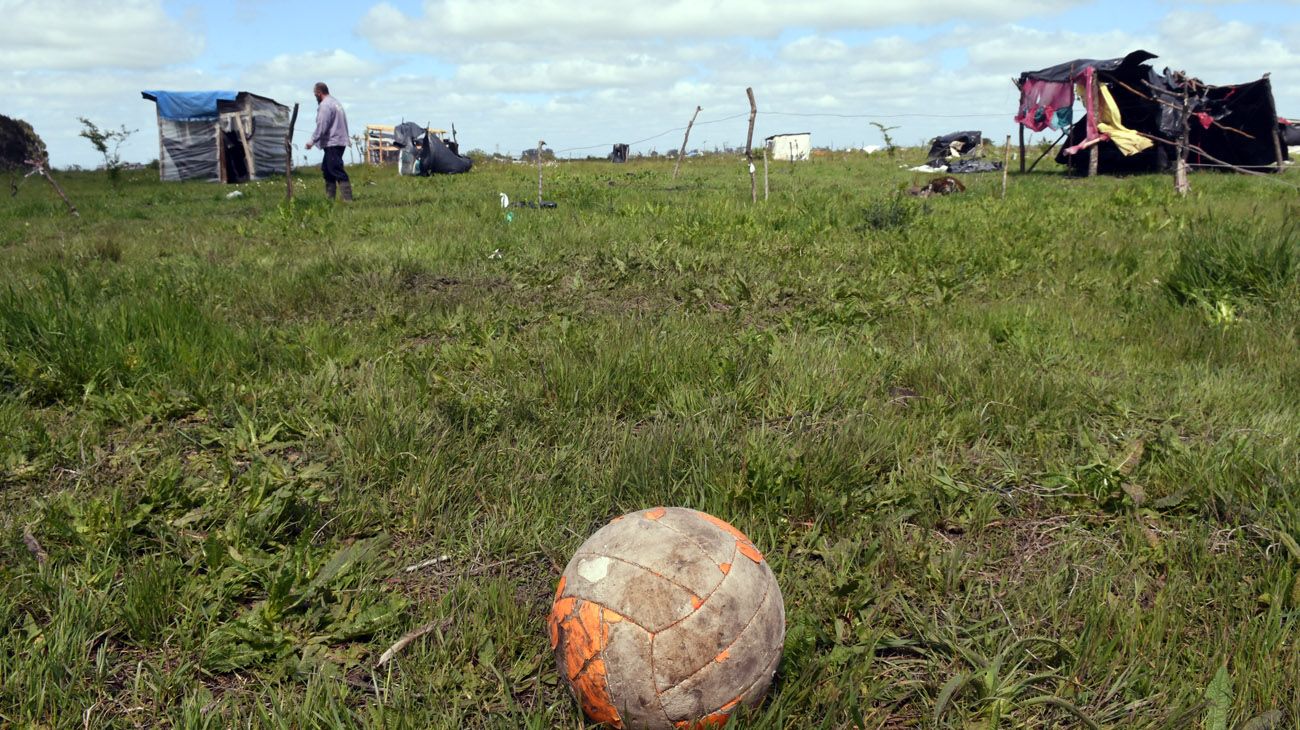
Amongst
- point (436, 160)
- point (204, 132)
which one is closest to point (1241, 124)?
point (436, 160)

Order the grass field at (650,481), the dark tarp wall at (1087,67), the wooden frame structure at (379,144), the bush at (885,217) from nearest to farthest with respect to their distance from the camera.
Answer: the grass field at (650,481) < the bush at (885,217) < the dark tarp wall at (1087,67) < the wooden frame structure at (379,144)

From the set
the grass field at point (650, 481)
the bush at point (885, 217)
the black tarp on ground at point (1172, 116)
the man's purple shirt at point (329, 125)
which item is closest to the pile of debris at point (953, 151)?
the black tarp on ground at point (1172, 116)

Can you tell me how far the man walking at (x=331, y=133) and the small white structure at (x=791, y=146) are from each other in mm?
27122

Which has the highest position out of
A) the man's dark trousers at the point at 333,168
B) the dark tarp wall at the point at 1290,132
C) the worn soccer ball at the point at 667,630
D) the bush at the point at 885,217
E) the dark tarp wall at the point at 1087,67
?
the dark tarp wall at the point at 1087,67

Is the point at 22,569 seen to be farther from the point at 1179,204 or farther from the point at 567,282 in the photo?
the point at 1179,204

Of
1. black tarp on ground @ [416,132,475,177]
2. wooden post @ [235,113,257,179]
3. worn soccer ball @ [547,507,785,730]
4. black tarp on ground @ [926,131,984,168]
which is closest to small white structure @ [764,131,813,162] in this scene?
black tarp on ground @ [926,131,984,168]

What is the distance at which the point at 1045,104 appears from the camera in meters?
21.0

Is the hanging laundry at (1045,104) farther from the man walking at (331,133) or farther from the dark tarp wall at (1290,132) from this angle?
the man walking at (331,133)

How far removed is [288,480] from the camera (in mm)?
3365

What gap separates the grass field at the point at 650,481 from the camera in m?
2.46

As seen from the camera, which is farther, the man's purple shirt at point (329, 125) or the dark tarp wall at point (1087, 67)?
the dark tarp wall at point (1087, 67)

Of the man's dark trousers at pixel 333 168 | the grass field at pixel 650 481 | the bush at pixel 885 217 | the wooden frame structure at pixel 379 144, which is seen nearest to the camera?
the grass field at pixel 650 481

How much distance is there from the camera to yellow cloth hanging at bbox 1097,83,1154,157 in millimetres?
19234

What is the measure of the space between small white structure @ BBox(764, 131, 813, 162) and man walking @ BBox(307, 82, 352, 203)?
89.0ft
